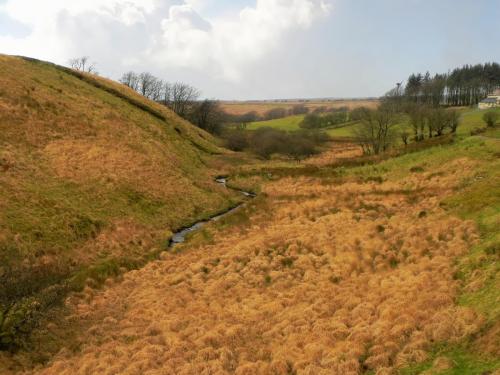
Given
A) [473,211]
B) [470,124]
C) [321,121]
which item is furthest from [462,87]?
[473,211]

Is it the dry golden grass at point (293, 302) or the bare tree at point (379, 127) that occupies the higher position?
the bare tree at point (379, 127)

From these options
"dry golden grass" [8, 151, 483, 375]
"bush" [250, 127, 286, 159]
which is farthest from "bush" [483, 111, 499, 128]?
"dry golden grass" [8, 151, 483, 375]

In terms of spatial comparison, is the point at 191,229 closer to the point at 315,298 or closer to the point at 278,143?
the point at 315,298

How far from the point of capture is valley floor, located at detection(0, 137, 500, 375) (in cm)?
1309

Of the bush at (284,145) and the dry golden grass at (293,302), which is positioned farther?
the bush at (284,145)

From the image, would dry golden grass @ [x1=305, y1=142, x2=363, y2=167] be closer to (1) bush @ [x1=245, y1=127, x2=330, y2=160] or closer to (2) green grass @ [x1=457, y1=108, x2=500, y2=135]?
(1) bush @ [x1=245, y1=127, x2=330, y2=160]

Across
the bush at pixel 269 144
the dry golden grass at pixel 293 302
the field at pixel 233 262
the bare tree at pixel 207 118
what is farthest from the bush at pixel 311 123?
the dry golden grass at pixel 293 302

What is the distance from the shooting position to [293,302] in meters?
18.6

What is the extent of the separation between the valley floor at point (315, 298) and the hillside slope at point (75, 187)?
8.73 feet

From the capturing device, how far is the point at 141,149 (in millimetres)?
49125

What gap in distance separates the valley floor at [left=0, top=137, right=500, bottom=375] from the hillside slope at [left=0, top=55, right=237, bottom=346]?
266 cm

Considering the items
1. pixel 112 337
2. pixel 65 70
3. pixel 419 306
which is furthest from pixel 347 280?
pixel 65 70

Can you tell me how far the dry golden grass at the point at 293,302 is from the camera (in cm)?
1348

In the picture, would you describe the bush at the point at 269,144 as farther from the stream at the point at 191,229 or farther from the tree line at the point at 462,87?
the tree line at the point at 462,87
